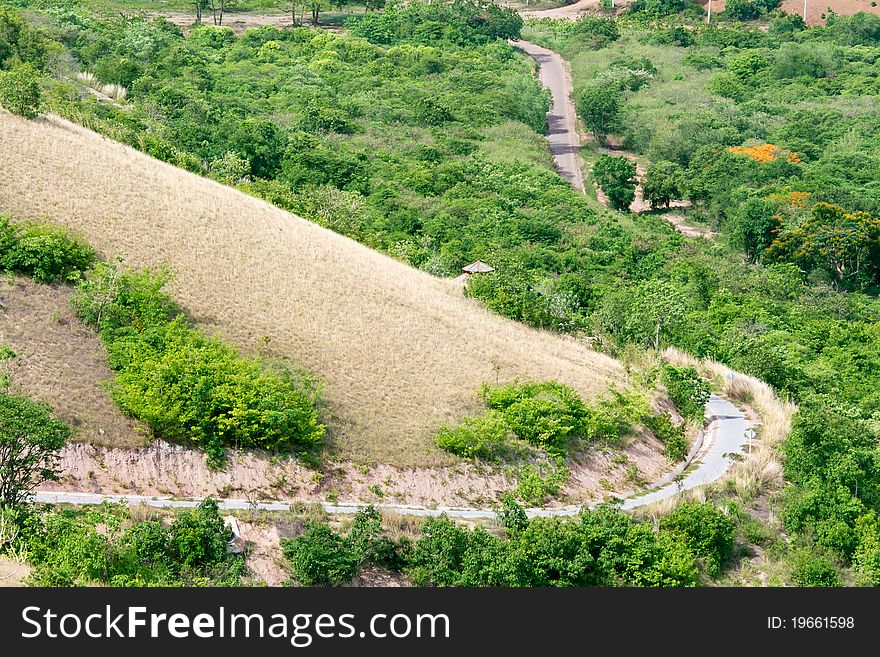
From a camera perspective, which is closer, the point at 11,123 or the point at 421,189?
the point at 11,123

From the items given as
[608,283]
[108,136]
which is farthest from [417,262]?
[108,136]

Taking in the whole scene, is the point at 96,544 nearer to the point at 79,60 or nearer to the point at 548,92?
the point at 79,60

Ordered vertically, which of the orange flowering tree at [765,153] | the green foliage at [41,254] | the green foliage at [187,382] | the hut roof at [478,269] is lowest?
the orange flowering tree at [765,153]

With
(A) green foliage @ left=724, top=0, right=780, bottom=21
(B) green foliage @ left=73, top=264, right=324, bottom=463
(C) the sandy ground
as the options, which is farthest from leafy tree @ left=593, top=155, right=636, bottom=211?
(A) green foliage @ left=724, top=0, right=780, bottom=21

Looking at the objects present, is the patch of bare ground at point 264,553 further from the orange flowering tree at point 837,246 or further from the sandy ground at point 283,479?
the orange flowering tree at point 837,246

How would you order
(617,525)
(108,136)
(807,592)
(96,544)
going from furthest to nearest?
1. (108,136)
2. (617,525)
3. (96,544)
4. (807,592)

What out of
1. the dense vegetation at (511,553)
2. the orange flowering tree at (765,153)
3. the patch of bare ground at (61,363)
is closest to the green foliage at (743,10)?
the orange flowering tree at (765,153)
